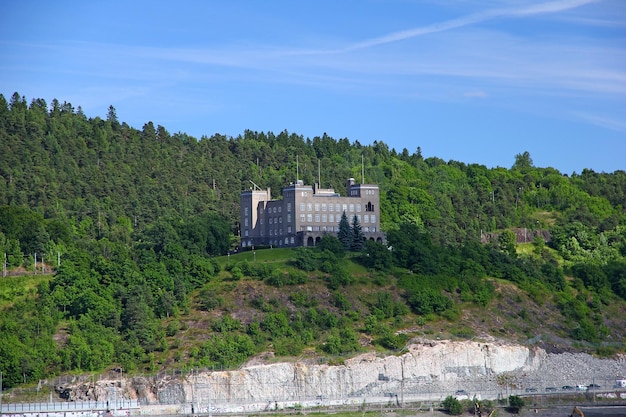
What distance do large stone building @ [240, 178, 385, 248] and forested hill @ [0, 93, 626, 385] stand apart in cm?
287

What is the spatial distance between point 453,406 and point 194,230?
42744mm

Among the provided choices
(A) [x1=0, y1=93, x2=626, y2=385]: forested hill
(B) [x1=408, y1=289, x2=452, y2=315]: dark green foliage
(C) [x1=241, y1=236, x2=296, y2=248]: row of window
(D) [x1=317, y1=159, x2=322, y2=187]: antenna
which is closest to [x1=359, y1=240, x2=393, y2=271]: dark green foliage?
(A) [x1=0, y1=93, x2=626, y2=385]: forested hill

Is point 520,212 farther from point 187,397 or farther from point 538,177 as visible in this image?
point 187,397

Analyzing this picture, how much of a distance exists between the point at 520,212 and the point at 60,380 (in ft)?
279

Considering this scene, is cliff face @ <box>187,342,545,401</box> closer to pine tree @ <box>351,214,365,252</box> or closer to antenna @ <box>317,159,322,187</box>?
pine tree @ <box>351,214,365,252</box>

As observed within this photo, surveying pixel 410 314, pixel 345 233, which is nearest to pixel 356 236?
pixel 345 233

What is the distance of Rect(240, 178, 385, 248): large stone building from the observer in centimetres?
13700

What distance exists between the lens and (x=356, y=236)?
13788 cm

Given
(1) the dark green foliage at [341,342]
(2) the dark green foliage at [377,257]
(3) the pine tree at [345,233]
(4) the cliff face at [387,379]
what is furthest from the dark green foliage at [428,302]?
(3) the pine tree at [345,233]

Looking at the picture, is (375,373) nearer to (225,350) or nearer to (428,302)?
(225,350)

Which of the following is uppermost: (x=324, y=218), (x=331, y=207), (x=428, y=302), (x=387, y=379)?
(x=331, y=207)

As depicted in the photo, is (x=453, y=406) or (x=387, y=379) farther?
(x=387, y=379)

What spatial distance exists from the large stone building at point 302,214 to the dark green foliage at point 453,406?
116ft

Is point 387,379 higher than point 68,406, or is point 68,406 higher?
point 387,379
